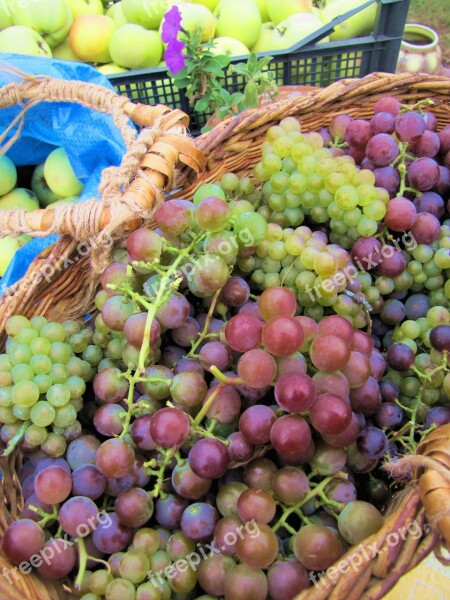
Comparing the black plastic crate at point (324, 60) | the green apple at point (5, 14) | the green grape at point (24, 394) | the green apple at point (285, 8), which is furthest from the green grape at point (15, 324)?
the green apple at point (285, 8)

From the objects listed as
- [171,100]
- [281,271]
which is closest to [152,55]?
[171,100]

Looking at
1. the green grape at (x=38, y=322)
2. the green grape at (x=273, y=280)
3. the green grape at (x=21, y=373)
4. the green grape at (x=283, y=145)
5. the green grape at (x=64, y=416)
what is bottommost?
the green grape at (x=64, y=416)

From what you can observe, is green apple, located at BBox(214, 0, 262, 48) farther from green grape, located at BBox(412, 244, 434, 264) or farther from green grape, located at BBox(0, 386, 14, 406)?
green grape, located at BBox(0, 386, 14, 406)

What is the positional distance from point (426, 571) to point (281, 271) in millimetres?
428

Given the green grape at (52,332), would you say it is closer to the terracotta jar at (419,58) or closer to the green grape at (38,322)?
the green grape at (38,322)

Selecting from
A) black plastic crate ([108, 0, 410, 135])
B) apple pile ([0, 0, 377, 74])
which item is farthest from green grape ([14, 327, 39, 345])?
apple pile ([0, 0, 377, 74])

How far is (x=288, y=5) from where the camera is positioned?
1734 mm

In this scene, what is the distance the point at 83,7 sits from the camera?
66.0 inches

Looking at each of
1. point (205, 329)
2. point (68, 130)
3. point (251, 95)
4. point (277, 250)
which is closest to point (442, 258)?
point (277, 250)

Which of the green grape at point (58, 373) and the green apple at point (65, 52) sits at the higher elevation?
the green apple at point (65, 52)

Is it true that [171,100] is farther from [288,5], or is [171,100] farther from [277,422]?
[277,422]

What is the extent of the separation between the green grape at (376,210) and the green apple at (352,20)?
1168 mm

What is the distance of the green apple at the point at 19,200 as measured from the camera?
4.22 feet

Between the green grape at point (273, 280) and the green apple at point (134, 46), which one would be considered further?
the green apple at point (134, 46)
